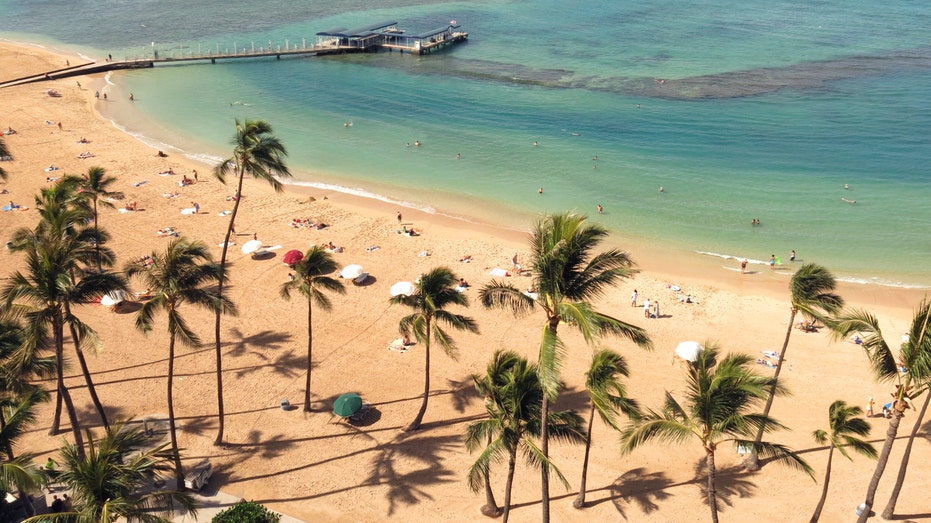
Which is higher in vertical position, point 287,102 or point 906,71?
point 906,71

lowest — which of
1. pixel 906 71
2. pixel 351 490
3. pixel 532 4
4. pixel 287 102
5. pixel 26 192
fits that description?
pixel 351 490

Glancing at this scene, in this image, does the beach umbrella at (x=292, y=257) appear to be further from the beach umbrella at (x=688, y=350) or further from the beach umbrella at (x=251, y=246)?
the beach umbrella at (x=688, y=350)

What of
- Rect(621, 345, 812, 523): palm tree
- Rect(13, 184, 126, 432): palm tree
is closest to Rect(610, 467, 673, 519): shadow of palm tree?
Rect(621, 345, 812, 523): palm tree

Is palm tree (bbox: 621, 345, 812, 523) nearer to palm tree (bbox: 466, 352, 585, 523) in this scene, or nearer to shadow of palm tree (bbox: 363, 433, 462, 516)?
palm tree (bbox: 466, 352, 585, 523)

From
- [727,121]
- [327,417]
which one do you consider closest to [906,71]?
[727,121]

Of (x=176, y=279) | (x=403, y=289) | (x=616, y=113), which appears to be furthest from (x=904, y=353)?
(x=616, y=113)

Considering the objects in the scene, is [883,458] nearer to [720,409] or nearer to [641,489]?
[720,409]

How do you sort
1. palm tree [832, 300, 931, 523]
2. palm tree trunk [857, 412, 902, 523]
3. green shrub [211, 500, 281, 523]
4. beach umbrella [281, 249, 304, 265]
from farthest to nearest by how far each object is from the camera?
beach umbrella [281, 249, 304, 265] → green shrub [211, 500, 281, 523] → palm tree trunk [857, 412, 902, 523] → palm tree [832, 300, 931, 523]

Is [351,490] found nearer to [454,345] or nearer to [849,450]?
[454,345]
